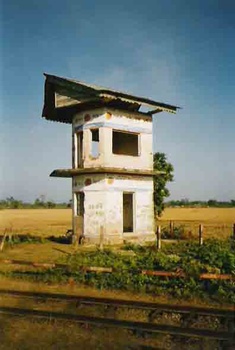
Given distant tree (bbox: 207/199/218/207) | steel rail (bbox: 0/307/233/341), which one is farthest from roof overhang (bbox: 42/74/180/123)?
distant tree (bbox: 207/199/218/207)

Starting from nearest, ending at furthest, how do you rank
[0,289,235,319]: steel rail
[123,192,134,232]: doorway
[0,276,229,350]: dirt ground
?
[0,276,229,350]: dirt ground < [0,289,235,319]: steel rail < [123,192,134,232]: doorway

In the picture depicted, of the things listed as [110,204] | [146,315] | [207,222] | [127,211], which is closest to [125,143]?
[127,211]

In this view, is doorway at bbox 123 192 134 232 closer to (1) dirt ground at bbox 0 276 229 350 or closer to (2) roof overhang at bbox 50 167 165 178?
(2) roof overhang at bbox 50 167 165 178

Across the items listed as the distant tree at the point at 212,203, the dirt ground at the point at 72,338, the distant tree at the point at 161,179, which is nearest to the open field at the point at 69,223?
the distant tree at the point at 161,179

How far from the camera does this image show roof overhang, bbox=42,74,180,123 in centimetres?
1920

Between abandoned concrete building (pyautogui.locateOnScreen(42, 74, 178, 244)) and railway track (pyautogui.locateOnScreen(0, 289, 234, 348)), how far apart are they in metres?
9.88

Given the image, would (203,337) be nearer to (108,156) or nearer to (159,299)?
(159,299)

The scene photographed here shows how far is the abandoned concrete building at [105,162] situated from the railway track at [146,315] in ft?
32.4

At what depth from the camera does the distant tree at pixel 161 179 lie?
2577 centimetres

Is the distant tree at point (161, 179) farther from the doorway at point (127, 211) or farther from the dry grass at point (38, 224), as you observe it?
the dry grass at point (38, 224)

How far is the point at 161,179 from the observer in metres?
26.1

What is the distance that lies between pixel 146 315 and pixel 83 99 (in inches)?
537

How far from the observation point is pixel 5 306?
9.26 m

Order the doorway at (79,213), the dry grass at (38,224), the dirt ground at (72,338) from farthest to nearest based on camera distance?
the dry grass at (38,224), the doorway at (79,213), the dirt ground at (72,338)
